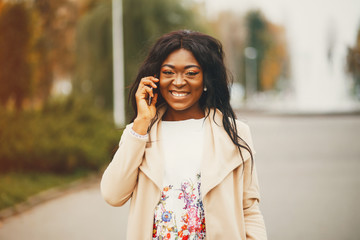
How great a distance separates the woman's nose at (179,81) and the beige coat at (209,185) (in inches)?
10.6

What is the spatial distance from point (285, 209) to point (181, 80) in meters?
4.79

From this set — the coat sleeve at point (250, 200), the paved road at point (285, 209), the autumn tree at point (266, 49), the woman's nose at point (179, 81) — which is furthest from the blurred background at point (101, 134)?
the autumn tree at point (266, 49)

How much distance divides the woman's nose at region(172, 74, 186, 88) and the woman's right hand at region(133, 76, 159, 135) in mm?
95

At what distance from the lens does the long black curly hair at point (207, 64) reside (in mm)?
2186

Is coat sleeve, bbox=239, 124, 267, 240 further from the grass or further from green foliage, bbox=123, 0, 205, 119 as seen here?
green foliage, bbox=123, 0, 205, 119

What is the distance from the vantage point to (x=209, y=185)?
2051mm

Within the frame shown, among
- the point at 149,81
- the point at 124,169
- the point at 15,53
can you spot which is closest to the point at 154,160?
the point at 124,169

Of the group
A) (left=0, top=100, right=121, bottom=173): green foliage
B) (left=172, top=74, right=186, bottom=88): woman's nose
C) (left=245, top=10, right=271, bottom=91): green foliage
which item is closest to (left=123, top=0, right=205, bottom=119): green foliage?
(left=0, top=100, right=121, bottom=173): green foliage

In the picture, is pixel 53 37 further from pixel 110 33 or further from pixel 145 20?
pixel 145 20

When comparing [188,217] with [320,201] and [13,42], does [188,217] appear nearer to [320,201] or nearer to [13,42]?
[320,201]

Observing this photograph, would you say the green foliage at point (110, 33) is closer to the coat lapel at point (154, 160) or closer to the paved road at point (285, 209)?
the paved road at point (285, 209)

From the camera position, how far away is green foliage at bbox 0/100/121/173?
9125 millimetres

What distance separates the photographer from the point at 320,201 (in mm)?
6836

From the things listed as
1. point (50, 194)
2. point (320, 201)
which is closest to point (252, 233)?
point (320, 201)
